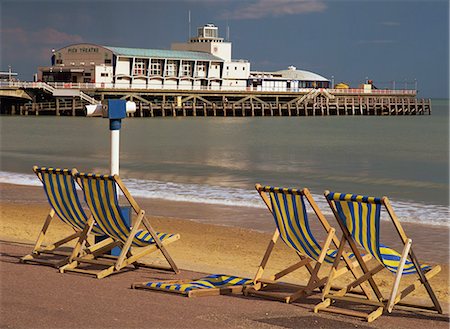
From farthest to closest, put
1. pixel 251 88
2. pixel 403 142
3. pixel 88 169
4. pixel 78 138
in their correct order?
pixel 251 88, pixel 403 142, pixel 78 138, pixel 88 169

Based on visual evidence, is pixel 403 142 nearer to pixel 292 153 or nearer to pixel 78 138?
pixel 292 153

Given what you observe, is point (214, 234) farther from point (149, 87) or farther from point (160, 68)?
point (160, 68)

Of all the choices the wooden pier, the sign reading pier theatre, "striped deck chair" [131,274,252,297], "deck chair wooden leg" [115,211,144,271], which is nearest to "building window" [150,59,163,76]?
the wooden pier

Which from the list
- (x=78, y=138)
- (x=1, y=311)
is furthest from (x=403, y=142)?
(x=1, y=311)

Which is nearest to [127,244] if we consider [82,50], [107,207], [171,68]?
[107,207]

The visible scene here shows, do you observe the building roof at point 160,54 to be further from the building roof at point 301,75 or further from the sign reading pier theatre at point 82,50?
the building roof at point 301,75

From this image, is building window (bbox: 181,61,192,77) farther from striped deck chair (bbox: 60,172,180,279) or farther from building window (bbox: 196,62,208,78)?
striped deck chair (bbox: 60,172,180,279)

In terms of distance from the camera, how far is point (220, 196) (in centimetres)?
1535

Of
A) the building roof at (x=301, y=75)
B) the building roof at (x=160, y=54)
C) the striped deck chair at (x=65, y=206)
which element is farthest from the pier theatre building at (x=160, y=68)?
the striped deck chair at (x=65, y=206)

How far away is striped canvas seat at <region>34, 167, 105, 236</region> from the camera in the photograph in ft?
21.9

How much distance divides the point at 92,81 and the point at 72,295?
61177 millimetres

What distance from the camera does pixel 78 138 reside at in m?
41.4

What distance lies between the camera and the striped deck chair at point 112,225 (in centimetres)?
628

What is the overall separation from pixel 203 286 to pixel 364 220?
124cm
